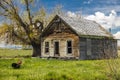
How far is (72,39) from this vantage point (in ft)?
120

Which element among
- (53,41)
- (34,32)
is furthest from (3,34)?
(53,41)

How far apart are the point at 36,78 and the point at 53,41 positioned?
23.5m

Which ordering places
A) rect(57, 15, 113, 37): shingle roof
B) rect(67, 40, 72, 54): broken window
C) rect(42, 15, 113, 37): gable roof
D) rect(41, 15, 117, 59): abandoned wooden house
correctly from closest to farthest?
rect(41, 15, 117, 59): abandoned wooden house → rect(42, 15, 113, 37): gable roof → rect(57, 15, 113, 37): shingle roof → rect(67, 40, 72, 54): broken window

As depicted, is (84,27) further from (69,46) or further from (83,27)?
(69,46)

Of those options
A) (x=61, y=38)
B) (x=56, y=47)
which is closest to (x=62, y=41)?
(x=61, y=38)

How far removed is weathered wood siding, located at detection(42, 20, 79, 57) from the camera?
36.0 meters

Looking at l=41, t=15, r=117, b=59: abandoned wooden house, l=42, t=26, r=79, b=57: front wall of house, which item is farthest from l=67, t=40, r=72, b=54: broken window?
l=42, t=26, r=79, b=57: front wall of house

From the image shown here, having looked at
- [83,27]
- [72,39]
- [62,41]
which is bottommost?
[62,41]

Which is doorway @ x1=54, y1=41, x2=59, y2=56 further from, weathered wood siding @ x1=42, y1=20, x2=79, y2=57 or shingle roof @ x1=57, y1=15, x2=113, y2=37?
shingle roof @ x1=57, y1=15, x2=113, y2=37

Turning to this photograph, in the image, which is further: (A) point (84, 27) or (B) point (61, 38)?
(A) point (84, 27)

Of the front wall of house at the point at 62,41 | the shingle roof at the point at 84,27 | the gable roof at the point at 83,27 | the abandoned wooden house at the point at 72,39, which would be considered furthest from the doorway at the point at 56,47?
the shingle roof at the point at 84,27

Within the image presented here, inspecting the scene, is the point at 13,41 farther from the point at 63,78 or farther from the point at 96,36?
the point at 63,78

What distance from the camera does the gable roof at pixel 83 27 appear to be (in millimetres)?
36272

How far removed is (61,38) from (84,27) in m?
3.42
